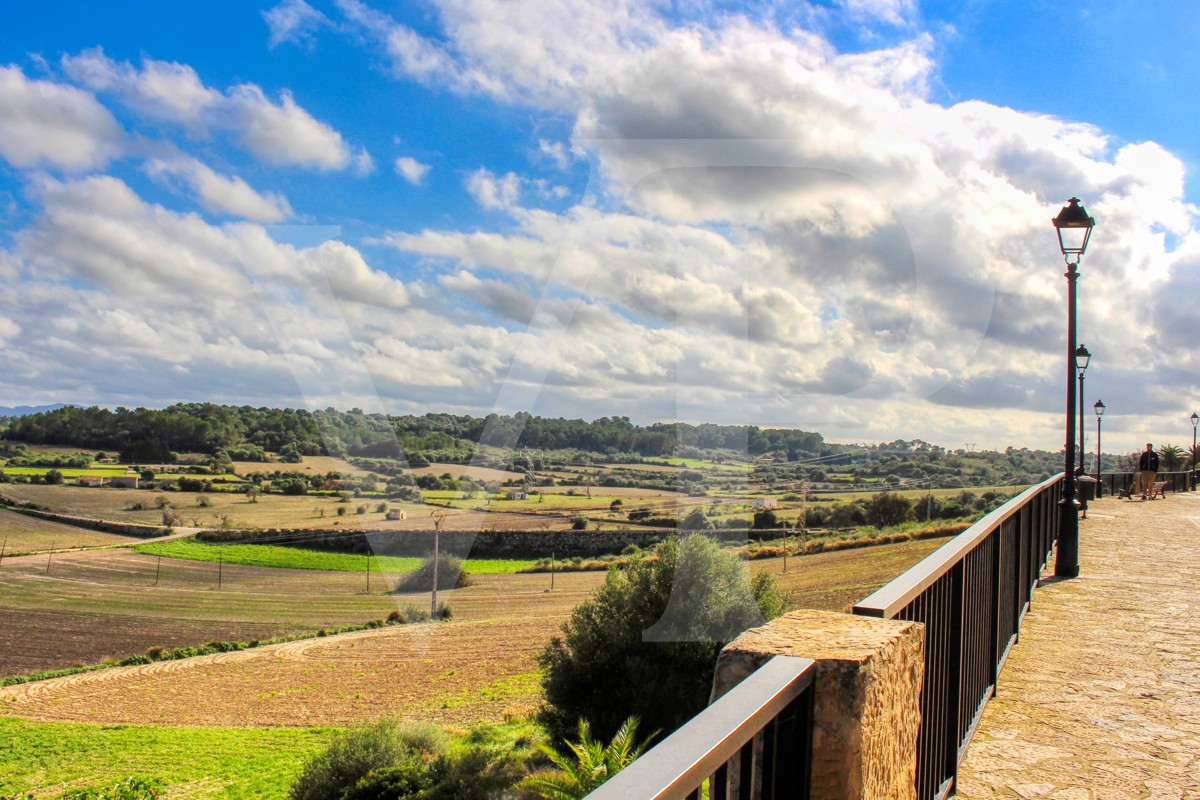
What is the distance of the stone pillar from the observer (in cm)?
152

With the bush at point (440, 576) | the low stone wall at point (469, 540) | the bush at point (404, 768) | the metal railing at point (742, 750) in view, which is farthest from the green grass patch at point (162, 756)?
the metal railing at point (742, 750)

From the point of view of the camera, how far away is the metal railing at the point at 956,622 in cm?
235

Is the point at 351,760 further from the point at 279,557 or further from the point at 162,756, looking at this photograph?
the point at 279,557

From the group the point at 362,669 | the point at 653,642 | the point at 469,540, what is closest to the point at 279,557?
the point at 469,540

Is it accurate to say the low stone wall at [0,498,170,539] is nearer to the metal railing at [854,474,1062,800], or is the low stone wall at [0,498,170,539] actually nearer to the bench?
the bench

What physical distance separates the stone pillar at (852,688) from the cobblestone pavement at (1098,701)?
58.7 inches

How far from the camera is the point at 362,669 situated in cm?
5272

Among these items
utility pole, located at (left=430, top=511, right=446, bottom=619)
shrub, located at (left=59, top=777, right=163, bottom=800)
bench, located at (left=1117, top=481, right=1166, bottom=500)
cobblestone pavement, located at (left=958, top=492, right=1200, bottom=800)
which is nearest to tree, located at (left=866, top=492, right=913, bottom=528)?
bench, located at (left=1117, top=481, right=1166, bottom=500)

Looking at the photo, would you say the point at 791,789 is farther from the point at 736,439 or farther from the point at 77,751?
the point at 77,751

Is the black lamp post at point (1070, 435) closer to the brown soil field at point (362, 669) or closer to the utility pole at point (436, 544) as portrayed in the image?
the brown soil field at point (362, 669)

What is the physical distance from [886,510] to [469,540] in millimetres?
33834

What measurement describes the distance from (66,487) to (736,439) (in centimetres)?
8367

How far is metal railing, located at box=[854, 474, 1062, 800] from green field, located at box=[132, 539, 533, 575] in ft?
231

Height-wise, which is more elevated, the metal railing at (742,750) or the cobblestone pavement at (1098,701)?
the metal railing at (742,750)
